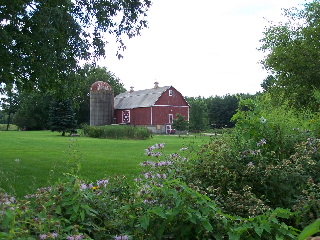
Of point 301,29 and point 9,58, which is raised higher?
point 301,29

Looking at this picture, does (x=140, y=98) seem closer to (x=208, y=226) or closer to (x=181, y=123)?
(x=181, y=123)

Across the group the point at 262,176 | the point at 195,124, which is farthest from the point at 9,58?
the point at 195,124

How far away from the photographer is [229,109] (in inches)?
2692

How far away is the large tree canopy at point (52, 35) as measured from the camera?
10.4m

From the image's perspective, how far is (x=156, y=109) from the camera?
161ft

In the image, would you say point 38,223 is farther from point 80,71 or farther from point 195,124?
point 195,124

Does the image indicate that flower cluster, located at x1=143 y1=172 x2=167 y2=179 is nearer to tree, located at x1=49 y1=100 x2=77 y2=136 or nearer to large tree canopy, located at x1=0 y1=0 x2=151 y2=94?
large tree canopy, located at x1=0 y1=0 x2=151 y2=94

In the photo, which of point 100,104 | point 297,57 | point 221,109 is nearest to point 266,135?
point 297,57

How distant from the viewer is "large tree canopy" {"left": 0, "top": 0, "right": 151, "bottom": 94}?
10.4 meters

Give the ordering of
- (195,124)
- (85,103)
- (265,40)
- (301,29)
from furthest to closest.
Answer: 1. (85,103)
2. (195,124)
3. (265,40)
4. (301,29)

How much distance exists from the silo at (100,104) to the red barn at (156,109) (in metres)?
3.60

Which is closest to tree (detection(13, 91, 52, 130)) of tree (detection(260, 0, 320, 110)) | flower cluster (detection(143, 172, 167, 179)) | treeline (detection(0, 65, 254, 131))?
treeline (detection(0, 65, 254, 131))

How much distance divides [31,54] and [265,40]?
61.3 feet

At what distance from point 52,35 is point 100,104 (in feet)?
131
